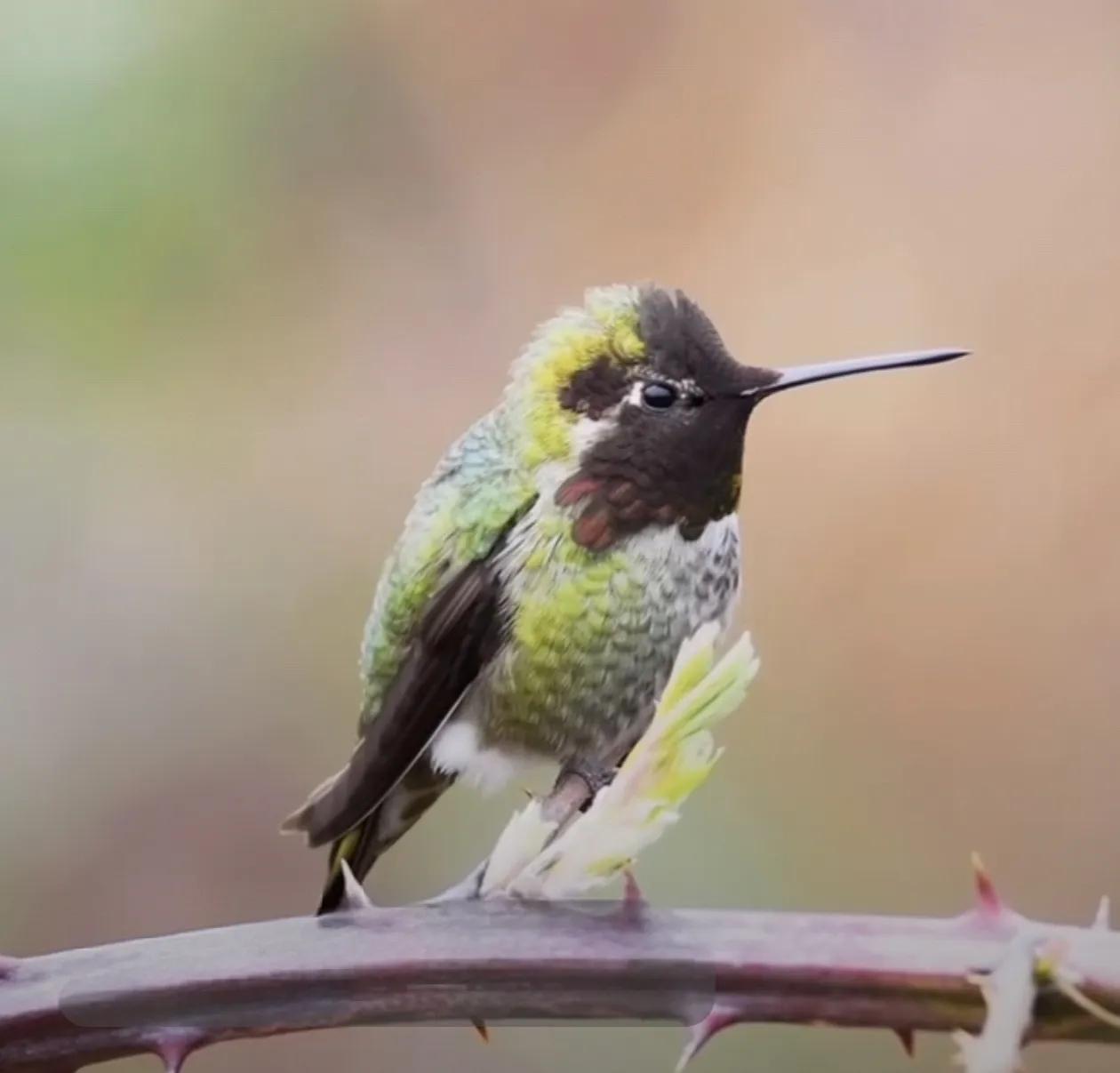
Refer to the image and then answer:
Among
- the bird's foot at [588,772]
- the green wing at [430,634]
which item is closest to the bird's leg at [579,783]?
the bird's foot at [588,772]

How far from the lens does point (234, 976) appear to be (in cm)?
100

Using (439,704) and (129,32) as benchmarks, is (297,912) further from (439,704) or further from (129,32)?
(129,32)

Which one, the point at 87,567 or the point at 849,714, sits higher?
the point at 87,567

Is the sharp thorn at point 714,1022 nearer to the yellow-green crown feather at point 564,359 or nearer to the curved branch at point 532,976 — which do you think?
the curved branch at point 532,976

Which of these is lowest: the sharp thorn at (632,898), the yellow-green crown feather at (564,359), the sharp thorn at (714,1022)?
the sharp thorn at (714,1022)

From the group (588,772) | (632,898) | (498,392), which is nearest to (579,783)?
(588,772)

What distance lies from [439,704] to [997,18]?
70 cm

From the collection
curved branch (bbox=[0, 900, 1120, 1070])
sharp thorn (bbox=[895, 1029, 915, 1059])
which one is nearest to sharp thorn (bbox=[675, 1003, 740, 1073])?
curved branch (bbox=[0, 900, 1120, 1070])

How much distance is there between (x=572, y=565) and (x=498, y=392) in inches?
6.5

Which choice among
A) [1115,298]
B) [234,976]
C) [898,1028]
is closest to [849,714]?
[898,1028]

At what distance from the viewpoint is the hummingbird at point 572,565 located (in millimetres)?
1032

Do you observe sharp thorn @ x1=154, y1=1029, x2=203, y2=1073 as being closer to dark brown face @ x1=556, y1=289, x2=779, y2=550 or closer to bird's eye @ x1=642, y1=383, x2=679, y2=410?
dark brown face @ x1=556, y1=289, x2=779, y2=550

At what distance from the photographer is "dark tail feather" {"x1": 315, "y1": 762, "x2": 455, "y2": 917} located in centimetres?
107

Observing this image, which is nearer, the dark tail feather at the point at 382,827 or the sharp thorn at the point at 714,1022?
the sharp thorn at the point at 714,1022
